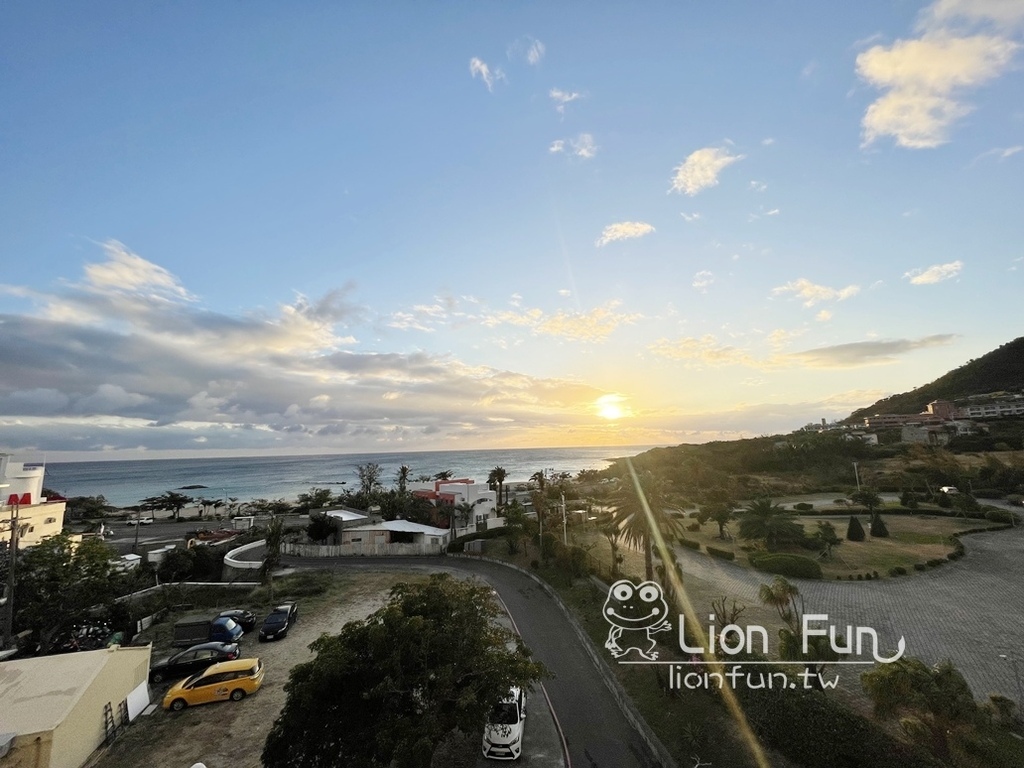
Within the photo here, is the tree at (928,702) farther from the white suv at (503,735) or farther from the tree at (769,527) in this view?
the tree at (769,527)

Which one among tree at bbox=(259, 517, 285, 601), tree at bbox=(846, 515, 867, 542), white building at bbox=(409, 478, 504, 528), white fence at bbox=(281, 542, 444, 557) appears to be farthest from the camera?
white building at bbox=(409, 478, 504, 528)

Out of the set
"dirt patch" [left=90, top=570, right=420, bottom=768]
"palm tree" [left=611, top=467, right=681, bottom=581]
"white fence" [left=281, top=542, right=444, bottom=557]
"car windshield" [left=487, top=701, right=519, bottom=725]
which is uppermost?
"palm tree" [left=611, top=467, right=681, bottom=581]

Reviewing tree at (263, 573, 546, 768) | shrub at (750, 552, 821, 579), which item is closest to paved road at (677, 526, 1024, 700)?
shrub at (750, 552, 821, 579)

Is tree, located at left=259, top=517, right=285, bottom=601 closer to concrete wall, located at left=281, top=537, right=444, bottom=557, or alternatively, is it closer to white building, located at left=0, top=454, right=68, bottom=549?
concrete wall, located at left=281, top=537, right=444, bottom=557

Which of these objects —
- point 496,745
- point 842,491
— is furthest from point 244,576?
point 842,491

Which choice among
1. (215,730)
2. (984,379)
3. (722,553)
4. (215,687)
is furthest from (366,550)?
(984,379)

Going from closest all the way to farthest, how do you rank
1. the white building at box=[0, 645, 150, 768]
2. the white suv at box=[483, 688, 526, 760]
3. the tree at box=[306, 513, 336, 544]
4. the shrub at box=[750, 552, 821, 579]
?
1. the white building at box=[0, 645, 150, 768]
2. the white suv at box=[483, 688, 526, 760]
3. the shrub at box=[750, 552, 821, 579]
4. the tree at box=[306, 513, 336, 544]

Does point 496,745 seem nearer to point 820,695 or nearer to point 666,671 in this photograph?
point 666,671

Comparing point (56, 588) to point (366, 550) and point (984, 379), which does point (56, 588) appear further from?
point (984, 379)
